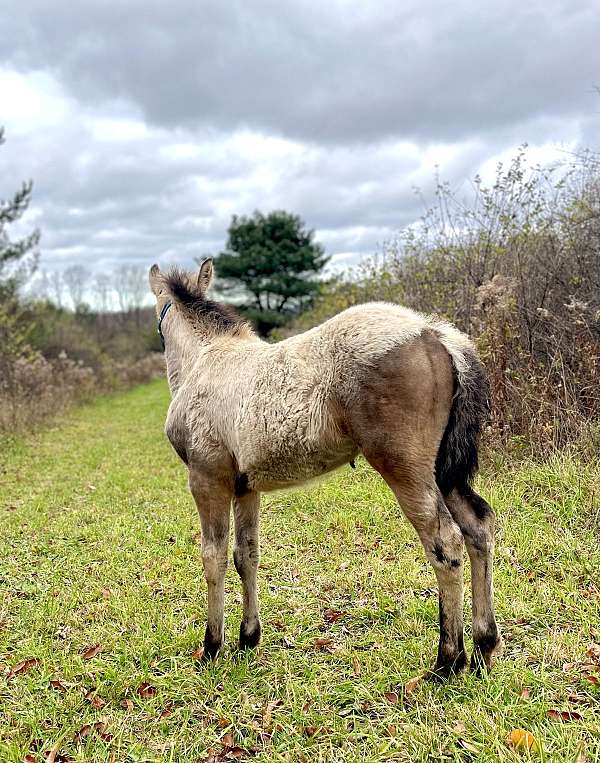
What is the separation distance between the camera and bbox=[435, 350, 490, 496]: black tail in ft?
8.90

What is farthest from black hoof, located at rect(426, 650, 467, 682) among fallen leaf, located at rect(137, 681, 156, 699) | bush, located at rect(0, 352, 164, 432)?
bush, located at rect(0, 352, 164, 432)

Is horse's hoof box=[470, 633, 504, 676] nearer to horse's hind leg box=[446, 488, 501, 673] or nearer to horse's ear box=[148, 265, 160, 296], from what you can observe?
horse's hind leg box=[446, 488, 501, 673]

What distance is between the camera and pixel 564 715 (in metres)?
2.50

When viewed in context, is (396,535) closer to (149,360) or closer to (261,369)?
(261,369)

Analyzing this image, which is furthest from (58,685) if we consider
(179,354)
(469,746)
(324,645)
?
(469,746)

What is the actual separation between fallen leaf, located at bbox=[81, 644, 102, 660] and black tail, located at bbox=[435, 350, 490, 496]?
8.24ft

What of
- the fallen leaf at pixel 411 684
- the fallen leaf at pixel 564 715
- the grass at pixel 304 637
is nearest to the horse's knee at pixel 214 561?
the grass at pixel 304 637

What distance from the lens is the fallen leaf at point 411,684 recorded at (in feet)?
9.16

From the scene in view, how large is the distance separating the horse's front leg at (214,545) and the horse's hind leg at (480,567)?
1406mm

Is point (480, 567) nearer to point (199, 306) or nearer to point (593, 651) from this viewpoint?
point (593, 651)

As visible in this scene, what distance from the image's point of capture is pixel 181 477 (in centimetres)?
788

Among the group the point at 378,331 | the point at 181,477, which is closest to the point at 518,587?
the point at 378,331

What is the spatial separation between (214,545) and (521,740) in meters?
1.90

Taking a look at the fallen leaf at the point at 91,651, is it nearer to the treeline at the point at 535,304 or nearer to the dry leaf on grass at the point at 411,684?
the dry leaf on grass at the point at 411,684
